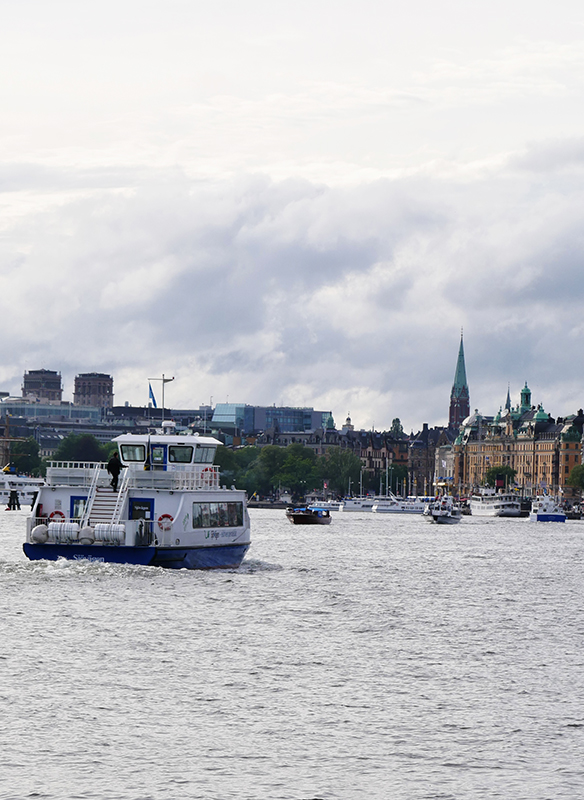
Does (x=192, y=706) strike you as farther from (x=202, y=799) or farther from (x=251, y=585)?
(x=251, y=585)

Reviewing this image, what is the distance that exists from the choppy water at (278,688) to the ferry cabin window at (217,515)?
2537 mm

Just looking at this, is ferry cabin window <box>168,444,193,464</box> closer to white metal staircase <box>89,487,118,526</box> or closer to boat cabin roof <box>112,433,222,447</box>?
boat cabin roof <box>112,433,222,447</box>

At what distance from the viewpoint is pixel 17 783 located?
26.7 metres

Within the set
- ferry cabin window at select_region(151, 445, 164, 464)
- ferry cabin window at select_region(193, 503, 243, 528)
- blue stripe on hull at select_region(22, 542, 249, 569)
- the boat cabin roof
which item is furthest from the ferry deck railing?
blue stripe on hull at select_region(22, 542, 249, 569)

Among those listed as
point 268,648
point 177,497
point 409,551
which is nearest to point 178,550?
point 177,497

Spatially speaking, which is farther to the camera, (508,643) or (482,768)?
(508,643)

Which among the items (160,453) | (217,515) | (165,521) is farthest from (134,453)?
(165,521)

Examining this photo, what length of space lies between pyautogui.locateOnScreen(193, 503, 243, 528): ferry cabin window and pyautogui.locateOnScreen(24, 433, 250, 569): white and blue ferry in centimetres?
5

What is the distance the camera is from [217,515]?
70438 millimetres

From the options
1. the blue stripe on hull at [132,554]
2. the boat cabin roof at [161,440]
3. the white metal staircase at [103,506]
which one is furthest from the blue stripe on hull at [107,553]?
the boat cabin roof at [161,440]

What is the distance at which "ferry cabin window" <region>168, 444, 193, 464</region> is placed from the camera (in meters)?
71.2

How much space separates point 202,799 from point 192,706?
341 inches

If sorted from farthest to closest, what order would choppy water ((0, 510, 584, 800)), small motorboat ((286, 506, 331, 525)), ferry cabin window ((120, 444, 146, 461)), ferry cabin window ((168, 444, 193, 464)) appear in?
1. small motorboat ((286, 506, 331, 525))
2. ferry cabin window ((168, 444, 193, 464))
3. ferry cabin window ((120, 444, 146, 461))
4. choppy water ((0, 510, 584, 800))

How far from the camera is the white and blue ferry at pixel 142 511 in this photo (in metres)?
64.1
